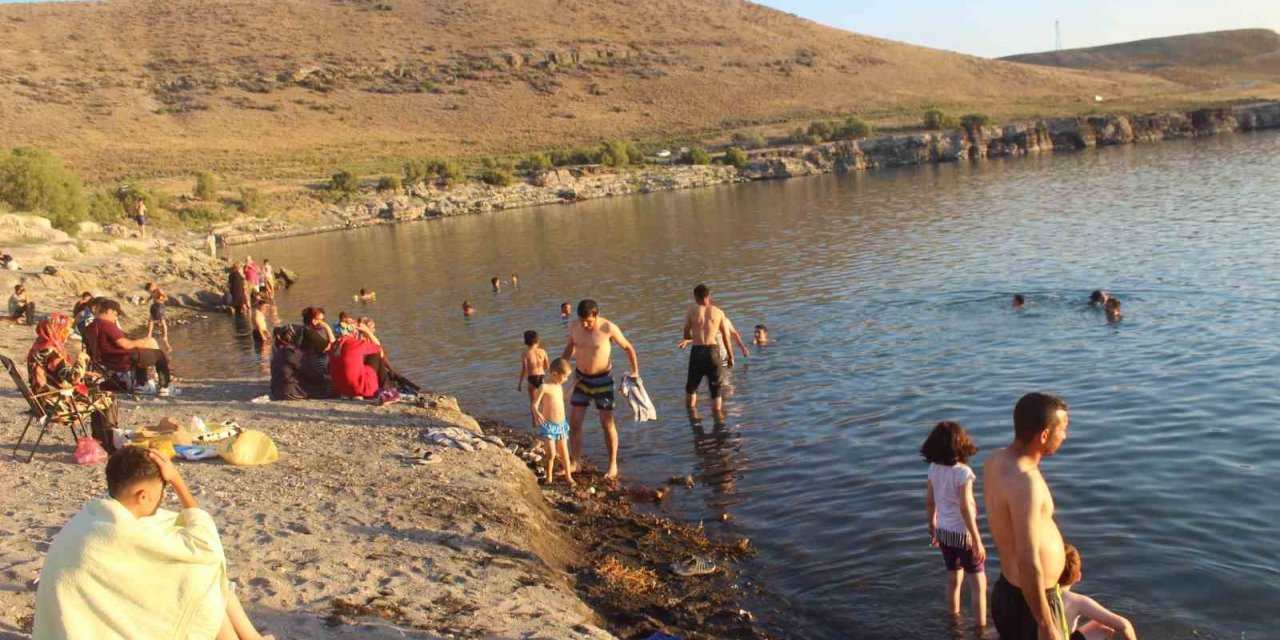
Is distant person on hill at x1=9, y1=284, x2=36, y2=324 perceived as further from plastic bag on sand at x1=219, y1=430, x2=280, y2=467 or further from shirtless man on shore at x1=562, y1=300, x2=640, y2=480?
shirtless man on shore at x1=562, y1=300, x2=640, y2=480

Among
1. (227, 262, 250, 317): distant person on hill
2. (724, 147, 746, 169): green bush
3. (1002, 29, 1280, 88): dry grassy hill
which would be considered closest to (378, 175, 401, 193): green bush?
(724, 147, 746, 169): green bush

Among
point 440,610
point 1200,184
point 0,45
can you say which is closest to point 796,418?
point 440,610

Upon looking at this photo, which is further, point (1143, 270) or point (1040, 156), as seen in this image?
point (1040, 156)

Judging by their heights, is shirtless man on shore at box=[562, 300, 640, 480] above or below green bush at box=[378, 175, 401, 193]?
below

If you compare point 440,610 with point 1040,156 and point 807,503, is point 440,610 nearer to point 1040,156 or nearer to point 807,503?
point 807,503

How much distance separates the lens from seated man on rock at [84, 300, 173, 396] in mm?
13094

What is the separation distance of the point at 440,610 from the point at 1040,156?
234 ft

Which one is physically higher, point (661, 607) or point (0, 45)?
point (0, 45)

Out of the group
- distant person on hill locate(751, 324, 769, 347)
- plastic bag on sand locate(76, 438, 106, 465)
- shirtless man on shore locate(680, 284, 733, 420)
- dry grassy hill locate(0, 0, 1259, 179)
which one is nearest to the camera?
plastic bag on sand locate(76, 438, 106, 465)

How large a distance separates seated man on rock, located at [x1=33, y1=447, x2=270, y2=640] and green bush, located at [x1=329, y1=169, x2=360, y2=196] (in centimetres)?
6334

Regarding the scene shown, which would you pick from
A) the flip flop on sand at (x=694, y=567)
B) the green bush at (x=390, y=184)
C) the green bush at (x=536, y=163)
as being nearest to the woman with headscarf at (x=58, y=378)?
the flip flop on sand at (x=694, y=567)

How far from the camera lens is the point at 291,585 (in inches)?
279

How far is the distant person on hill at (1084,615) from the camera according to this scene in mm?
5551

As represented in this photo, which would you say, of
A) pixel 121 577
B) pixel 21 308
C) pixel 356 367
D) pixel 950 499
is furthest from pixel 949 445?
pixel 21 308
